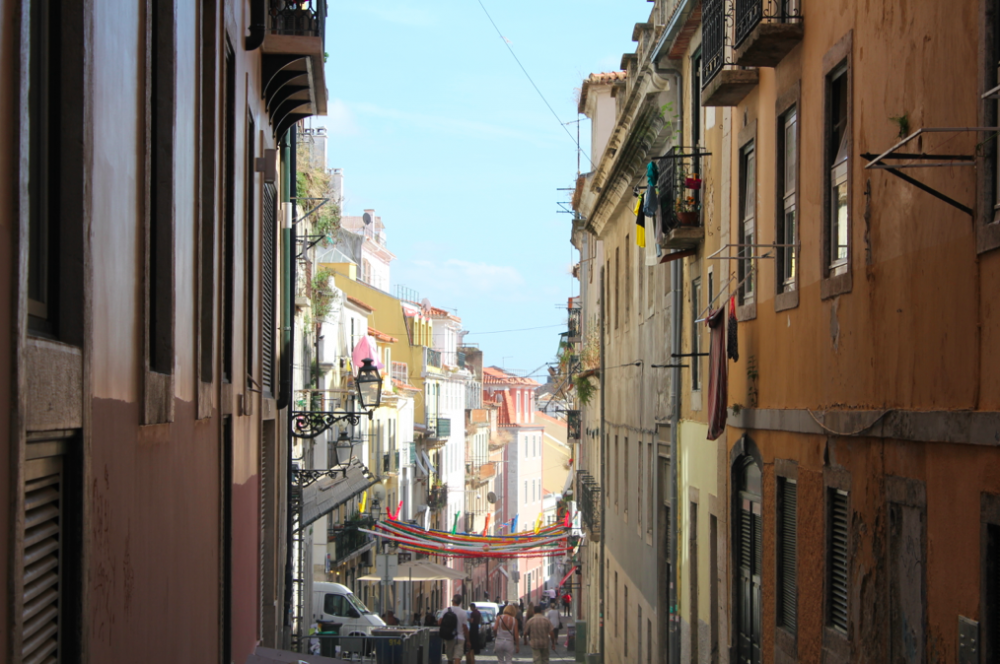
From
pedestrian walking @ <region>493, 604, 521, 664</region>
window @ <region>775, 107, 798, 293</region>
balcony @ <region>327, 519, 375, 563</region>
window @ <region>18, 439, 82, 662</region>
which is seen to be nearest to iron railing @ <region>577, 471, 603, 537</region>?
pedestrian walking @ <region>493, 604, 521, 664</region>

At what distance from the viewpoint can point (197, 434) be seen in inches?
286

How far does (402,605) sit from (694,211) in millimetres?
42282

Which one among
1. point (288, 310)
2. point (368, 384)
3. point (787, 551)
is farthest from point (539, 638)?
point (787, 551)

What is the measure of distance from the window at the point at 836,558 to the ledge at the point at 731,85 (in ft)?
15.5

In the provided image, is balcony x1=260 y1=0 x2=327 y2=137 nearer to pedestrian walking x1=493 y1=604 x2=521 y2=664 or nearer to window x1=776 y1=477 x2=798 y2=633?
window x1=776 y1=477 x2=798 y2=633

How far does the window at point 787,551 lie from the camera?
10555mm

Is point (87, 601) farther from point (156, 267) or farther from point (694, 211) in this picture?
point (694, 211)

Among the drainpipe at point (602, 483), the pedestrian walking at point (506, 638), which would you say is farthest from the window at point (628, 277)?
the pedestrian walking at point (506, 638)

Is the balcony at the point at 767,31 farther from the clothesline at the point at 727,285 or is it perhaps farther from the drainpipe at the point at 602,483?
the drainpipe at the point at 602,483

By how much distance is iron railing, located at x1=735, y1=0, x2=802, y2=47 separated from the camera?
33.7ft

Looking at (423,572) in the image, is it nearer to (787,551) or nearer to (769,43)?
(787,551)

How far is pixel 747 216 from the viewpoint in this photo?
1262 cm

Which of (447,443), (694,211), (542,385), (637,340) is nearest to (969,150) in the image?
(694,211)

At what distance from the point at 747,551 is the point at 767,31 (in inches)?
215
